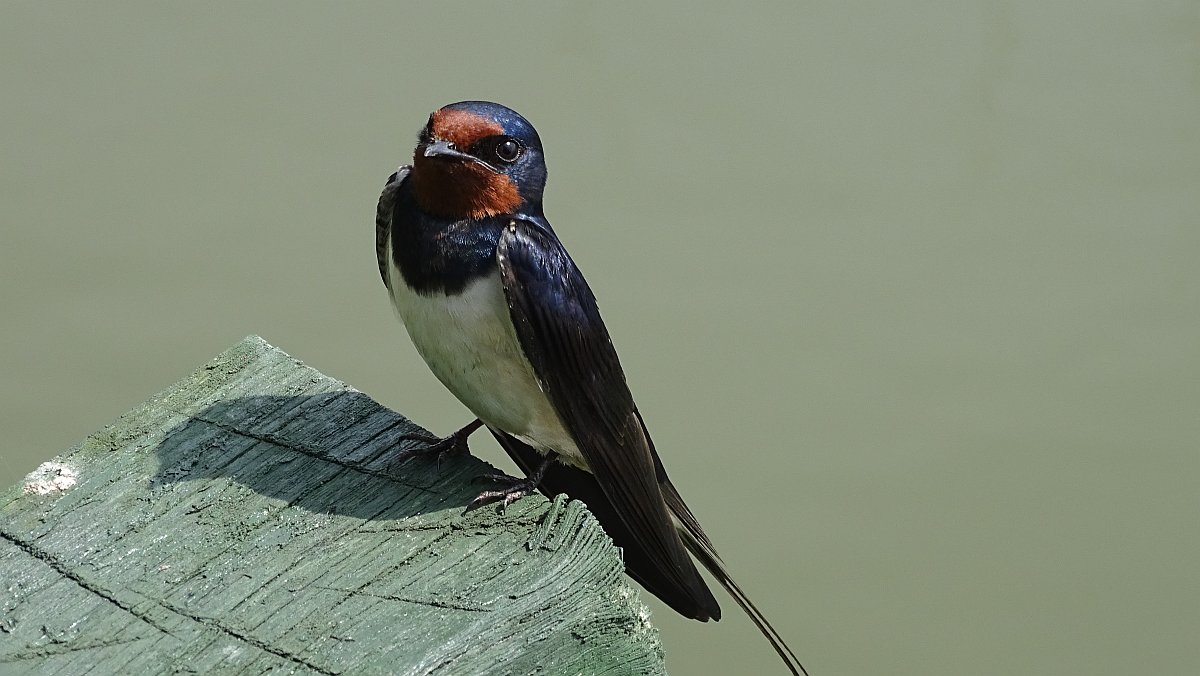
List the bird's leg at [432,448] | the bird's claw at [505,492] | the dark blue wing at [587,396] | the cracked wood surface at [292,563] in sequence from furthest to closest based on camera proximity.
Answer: the dark blue wing at [587,396] → the bird's leg at [432,448] → the bird's claw at [505,492] → the cracked wood surface at [292,563]

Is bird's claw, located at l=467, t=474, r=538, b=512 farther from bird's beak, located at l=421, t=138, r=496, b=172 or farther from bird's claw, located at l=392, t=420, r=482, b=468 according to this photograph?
bird's beak, located at l=421, t=138, r=496, b=172

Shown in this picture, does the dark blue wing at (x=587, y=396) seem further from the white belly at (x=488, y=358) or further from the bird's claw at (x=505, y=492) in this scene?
the bird's claw at (x=505, y=492)

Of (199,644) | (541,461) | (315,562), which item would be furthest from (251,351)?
(199,644)

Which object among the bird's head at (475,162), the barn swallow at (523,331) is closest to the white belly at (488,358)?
the barn swallow at (523,331)

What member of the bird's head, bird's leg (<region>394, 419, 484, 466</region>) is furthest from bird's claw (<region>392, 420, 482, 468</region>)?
the bird's head

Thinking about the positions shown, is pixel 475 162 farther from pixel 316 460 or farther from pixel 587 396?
pixel 316 460

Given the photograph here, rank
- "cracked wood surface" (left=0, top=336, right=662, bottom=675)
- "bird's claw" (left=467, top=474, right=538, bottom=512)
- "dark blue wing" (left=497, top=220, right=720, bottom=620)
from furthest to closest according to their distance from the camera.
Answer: "dark blue wing" (left=497, top=220, right=720, bottom=620), "bird's claw" (left=467, top=474, right=538, bottom=512), "cracked wood surface" (left=0, top=336, right=662, bottom=675)

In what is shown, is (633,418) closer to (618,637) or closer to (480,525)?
(480,525)
